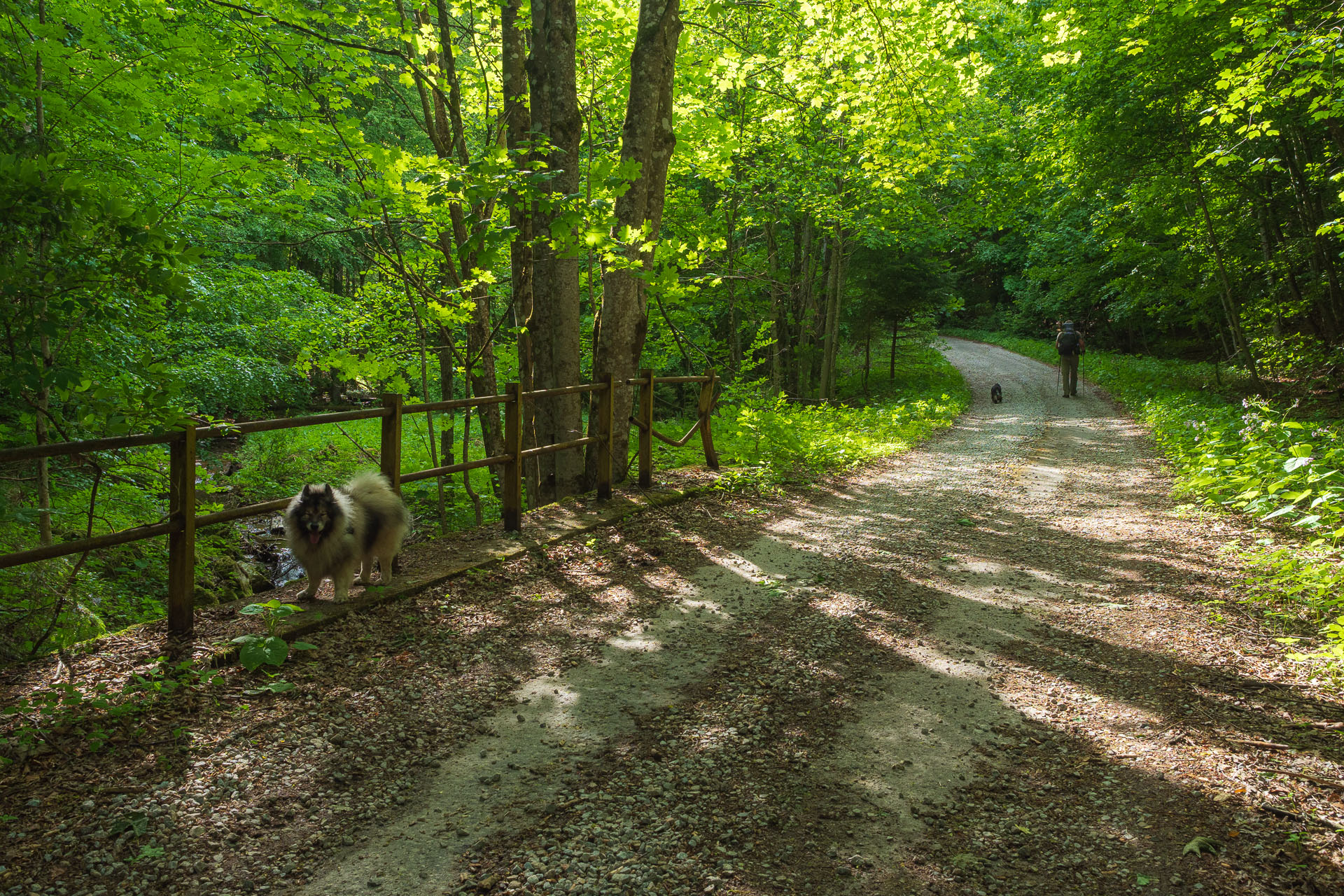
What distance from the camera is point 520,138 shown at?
31.2ft

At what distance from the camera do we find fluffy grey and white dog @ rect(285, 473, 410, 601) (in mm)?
4734

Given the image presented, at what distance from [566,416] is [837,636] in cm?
456

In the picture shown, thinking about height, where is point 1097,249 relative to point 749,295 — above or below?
above

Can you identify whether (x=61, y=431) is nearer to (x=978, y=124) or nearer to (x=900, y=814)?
(x=900, y=814)

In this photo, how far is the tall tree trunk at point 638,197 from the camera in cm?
845

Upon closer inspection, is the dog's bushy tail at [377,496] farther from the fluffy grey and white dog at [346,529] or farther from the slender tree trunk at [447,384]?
the slender tree trunk at [447,384]

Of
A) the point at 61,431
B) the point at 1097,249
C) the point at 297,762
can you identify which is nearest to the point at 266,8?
the point at 61,431

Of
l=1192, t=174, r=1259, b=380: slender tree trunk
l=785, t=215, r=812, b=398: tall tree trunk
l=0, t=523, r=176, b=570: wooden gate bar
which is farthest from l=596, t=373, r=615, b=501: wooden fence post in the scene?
l=1192, t=174, r=1259, b=380: slender tree trunk

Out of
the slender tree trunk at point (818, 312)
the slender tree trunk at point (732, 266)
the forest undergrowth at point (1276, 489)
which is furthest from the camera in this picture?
the slender tree trunk at point (818, 312)

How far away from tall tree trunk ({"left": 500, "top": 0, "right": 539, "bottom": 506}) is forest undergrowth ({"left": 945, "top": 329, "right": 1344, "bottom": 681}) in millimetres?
7182

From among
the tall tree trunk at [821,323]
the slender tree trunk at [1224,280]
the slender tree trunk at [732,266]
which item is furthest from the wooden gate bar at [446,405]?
the slender tree trunk at [1224,280]

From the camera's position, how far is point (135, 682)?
3688mm

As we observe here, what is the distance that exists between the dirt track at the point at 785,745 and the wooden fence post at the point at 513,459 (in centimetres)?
75

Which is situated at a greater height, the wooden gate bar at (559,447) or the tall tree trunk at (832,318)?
the tall tree trunk at (832,318)
